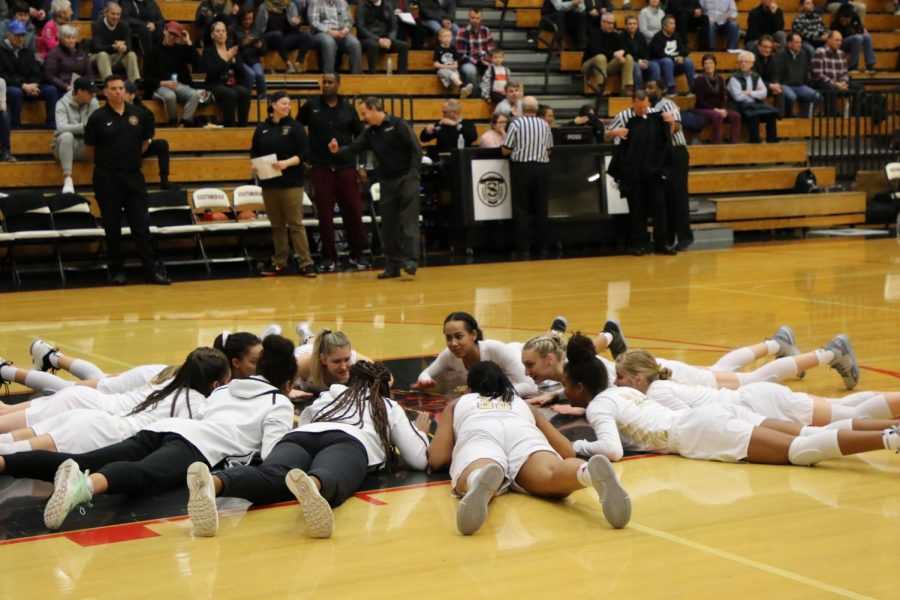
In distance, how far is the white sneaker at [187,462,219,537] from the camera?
532 cm

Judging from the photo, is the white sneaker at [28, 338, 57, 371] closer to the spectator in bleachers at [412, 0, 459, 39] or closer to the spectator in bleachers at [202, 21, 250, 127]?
the spectator in bleachers at [202, 21, 250, 127]

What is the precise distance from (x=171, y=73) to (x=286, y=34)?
2.32m

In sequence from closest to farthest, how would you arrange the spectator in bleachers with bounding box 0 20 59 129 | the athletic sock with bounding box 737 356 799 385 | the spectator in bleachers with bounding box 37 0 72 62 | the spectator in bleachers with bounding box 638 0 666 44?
the athletic sock with bounding box 737 356 799 385 < the spectator in bleachers with bounding box 0 20 59 129 < the spectator in bleachers with bounding box 37 0 72 62 < the spectator in bleachers with bounding box 638 0 666 44

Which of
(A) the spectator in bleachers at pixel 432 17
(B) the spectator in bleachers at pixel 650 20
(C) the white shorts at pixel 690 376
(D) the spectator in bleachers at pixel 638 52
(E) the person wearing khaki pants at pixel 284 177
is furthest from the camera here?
(B) the spectator in bleachers at pixel 650 20

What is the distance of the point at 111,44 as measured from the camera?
16797 mm

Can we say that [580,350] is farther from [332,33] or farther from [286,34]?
[286,34]

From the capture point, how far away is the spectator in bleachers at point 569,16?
69.6 feet

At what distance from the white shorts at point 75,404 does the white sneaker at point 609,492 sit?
266cm

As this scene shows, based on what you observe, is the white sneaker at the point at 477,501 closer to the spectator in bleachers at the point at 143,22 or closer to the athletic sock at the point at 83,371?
the athletic sock at the point at 83,371

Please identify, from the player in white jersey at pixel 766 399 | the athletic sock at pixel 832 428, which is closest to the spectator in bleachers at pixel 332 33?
the player in white jersey at pixel 766 399

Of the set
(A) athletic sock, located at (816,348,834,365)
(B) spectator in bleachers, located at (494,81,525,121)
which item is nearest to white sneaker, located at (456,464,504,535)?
(A) athletic sock, located at (816,348,834,365)

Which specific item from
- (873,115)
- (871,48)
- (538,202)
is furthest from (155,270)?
(871,48)

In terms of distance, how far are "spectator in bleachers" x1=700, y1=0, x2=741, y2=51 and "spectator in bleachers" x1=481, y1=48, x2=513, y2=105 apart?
192 inches

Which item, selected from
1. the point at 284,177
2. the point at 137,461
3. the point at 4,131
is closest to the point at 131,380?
the point at 137,461
